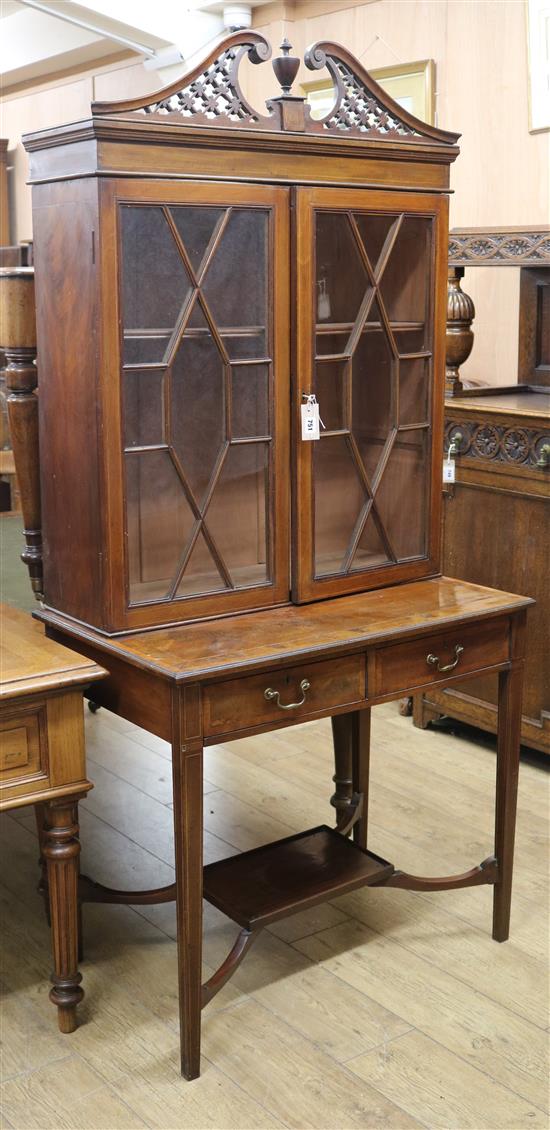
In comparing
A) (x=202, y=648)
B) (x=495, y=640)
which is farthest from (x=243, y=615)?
(x=495, y=640)

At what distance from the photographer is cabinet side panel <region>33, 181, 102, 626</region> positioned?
2250mm

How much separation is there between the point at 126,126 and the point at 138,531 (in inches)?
29.9

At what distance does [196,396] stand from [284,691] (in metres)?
0.61

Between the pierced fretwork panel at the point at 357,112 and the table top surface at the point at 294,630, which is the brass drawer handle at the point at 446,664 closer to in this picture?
the table top surface at the point at 294,630

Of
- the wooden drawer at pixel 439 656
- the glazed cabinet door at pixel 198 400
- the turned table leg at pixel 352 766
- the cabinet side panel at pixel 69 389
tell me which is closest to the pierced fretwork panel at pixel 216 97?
the glazed cabinet door at pixel 198 400

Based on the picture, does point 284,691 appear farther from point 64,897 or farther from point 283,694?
point 64,897

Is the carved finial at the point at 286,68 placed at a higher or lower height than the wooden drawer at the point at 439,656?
higher

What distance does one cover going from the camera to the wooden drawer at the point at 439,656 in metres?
2.47

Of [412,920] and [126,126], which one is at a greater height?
[126,126]

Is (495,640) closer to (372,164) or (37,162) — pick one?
(372,164)

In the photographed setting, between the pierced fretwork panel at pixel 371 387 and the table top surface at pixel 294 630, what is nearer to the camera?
the table top surface at pixel 294 630

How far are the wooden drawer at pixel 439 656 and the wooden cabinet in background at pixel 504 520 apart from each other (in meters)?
1.08

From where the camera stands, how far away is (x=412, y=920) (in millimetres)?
2910

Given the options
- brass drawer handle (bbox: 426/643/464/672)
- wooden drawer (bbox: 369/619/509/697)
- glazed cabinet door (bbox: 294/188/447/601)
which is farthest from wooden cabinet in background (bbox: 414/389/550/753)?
brass drawer handle (bbox: 426/643/464/672)
